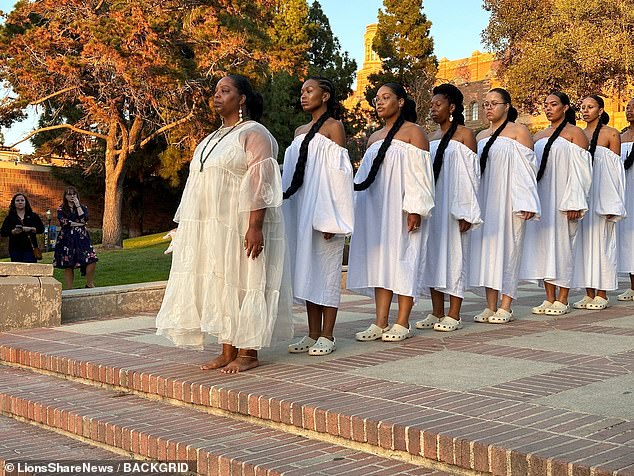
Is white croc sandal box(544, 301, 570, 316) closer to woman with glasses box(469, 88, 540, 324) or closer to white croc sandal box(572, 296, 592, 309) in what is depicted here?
white croc sandal box(572, 296, 592, 309)

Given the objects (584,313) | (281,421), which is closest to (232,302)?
(281,421)

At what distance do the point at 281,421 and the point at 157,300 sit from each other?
5.73m

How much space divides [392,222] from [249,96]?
159cm

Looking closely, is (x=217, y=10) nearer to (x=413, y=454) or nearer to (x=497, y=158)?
(x=497, y=158)

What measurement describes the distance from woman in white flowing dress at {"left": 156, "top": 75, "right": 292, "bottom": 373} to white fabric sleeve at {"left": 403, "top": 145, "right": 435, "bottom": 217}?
1222 millimetres

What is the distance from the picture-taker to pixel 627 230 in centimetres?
982

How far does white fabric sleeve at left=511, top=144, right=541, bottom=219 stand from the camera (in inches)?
302

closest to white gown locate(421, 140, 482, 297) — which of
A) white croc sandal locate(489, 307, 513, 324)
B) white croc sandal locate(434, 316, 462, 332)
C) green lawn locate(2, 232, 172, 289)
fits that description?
white croc sandal locate(434, 316, 462, 332)

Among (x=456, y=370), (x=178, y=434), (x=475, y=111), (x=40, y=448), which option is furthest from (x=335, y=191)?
(x=475, y=111)

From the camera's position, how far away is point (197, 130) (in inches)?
1045

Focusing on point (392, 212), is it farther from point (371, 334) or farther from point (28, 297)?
point (28, 297)

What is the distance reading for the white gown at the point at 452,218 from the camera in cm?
729

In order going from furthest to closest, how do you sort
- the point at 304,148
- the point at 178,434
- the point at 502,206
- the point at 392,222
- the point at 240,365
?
the point at 502,206, the point at 392,222, the point at 304,148, the point at 240,365, the point at 178,434

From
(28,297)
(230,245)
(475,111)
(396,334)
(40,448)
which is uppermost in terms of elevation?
→ (475,111)
